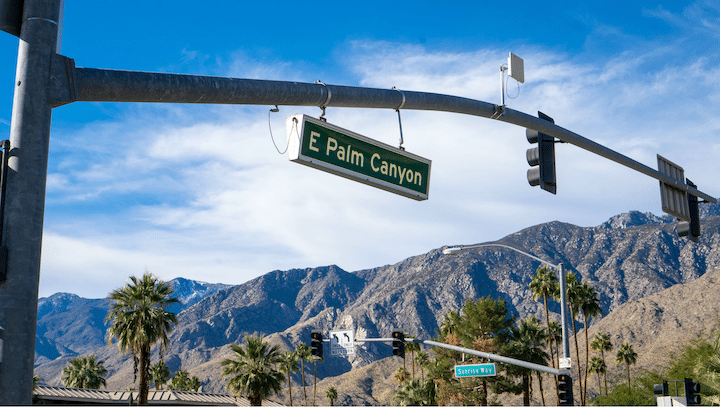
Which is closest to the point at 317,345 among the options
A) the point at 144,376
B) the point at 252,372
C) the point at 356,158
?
the point at 144,376

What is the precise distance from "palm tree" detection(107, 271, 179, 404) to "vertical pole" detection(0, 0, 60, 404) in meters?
33.0

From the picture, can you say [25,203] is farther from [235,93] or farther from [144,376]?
[144,376]

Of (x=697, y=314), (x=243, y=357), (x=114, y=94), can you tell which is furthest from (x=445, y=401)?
(x=697, y=314)

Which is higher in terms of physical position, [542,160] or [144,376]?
[542,160]

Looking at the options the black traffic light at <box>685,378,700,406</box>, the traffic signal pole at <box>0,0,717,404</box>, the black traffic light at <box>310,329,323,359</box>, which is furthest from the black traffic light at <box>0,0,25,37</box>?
the black traffic light at <box>310,329,323,359</box>

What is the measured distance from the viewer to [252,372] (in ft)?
143

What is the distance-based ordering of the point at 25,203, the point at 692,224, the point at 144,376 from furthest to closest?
the point at 144,376 → the point at 692,224 → the point at 25,203

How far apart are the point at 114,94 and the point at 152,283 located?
34.5m

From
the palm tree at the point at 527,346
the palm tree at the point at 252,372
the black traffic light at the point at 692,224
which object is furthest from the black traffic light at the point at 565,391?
the palm tree at the point at 527,346

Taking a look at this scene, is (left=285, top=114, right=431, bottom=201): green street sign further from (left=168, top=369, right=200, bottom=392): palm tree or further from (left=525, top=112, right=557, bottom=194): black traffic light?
(left=168, top=369, right=200, bottom=392): palm tree

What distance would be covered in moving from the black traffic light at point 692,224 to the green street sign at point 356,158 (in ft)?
28.6

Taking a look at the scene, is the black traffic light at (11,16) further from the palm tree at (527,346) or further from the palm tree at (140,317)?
the palm tree at (527,346)

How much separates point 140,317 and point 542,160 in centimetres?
3169

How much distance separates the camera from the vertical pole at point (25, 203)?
4.58 metres
